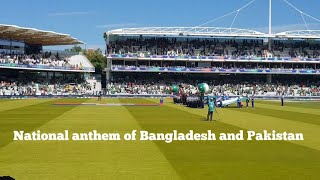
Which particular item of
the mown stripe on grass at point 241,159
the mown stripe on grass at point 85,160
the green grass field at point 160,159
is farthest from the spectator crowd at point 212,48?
the mown stripe on grass at point 241,159

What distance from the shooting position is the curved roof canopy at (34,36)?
245 ft

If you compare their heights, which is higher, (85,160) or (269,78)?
(269,78)

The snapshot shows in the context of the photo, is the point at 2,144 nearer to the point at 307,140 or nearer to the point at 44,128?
the point at 44,128

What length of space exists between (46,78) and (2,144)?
234 ft

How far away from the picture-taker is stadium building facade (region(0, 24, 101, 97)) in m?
76.2

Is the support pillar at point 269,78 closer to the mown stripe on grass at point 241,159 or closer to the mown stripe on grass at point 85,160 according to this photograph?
the mown stripe on grass at point 241,159

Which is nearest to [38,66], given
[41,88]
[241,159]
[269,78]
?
[41,88]

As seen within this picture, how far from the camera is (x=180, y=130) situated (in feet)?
74.0

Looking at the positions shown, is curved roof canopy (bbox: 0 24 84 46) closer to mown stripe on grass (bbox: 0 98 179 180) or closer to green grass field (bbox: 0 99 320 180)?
green grass field (bbox: 0 99 320 180)

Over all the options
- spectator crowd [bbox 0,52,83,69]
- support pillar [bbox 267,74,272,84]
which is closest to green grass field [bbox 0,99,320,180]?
spectator crowd [bbox 0,52,83,69]

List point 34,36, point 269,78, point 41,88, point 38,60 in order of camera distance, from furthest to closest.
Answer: point 269,78 < point 38,60 < point 34,36 < point 41,88

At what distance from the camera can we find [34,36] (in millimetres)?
83125

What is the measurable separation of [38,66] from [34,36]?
20.1 feet

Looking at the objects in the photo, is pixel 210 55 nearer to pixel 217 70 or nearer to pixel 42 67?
pixel 217 70
